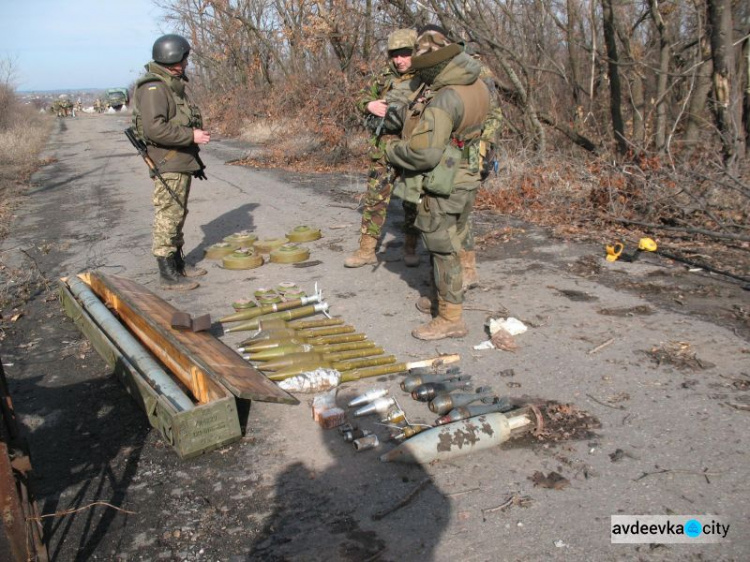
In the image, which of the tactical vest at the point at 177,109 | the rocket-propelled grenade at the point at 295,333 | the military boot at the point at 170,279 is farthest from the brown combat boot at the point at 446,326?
the tactical vest at the point at 177,109

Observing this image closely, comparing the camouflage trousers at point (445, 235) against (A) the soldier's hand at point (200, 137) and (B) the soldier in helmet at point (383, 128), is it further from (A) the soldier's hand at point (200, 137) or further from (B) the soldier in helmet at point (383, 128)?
(A) the soldier's hand at point (200, 137)

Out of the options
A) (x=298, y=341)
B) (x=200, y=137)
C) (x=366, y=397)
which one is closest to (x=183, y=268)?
(x=200, y=137)

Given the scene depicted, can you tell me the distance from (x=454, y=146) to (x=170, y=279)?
3.72 m

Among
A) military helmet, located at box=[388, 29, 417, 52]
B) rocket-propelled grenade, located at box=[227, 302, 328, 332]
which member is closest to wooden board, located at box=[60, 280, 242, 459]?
rocket-propelled grenade, located at box=[227, 302, 328, 332]

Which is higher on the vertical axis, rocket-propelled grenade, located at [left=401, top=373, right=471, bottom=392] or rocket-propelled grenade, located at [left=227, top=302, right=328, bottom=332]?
rocket-propelled grenade, located at [left=227, top=302, right=328, bottom=332]

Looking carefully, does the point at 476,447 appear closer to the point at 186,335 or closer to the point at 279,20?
the point at 186,335

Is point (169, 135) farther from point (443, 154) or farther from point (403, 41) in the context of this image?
point (443, 154)

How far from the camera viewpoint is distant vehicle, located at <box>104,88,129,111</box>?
206ft

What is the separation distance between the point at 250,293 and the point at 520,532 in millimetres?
4325

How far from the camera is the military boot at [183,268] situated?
6859mm

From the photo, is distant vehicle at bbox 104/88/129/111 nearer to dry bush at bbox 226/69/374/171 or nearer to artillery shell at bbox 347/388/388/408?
dry bush at bbox 226/69/374/171

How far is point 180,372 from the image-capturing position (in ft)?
13.8

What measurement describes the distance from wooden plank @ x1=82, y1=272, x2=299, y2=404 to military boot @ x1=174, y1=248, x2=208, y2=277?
112 cm
